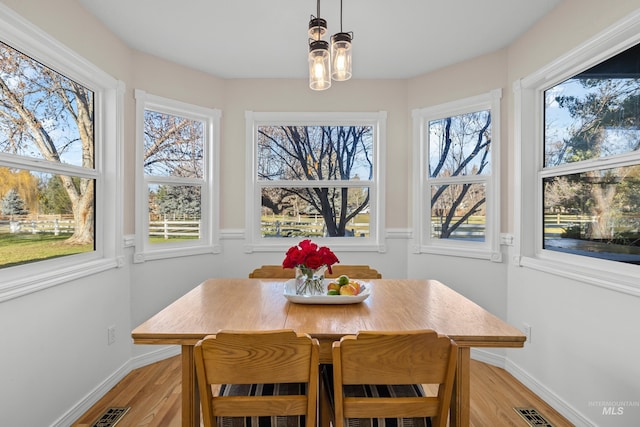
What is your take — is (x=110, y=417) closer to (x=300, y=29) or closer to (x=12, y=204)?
(x=12, y=204)

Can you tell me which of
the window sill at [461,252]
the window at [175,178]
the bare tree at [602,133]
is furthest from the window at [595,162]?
the window at [175,178]

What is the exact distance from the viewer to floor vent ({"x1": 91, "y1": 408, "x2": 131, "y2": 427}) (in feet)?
6.43

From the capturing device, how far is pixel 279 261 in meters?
3.22

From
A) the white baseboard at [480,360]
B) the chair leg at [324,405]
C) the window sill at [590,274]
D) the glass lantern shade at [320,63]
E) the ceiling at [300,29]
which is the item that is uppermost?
the ceiling at [300,29]

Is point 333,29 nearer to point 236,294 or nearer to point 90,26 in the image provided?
point 90,26

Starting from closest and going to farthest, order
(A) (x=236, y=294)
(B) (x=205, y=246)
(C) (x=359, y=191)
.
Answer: (A) (x=236, y=294)
(B) (x=205, y=246)
(C) (x=359, y=191)

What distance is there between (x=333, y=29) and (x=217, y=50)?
0.95 meters

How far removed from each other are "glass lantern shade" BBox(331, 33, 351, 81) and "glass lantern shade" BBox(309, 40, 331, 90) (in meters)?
0.04

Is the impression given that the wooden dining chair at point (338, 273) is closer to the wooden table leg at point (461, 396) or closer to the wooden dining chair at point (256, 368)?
the wooden table leg at point (461, 396)

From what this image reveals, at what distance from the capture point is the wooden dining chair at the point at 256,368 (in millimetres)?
1048

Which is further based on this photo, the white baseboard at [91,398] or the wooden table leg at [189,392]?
the white baseboard at [91,398]

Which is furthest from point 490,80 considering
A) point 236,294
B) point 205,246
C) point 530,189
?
point 205,246

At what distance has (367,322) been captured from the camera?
1410mm

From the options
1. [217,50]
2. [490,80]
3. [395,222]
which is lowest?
[395,222]
